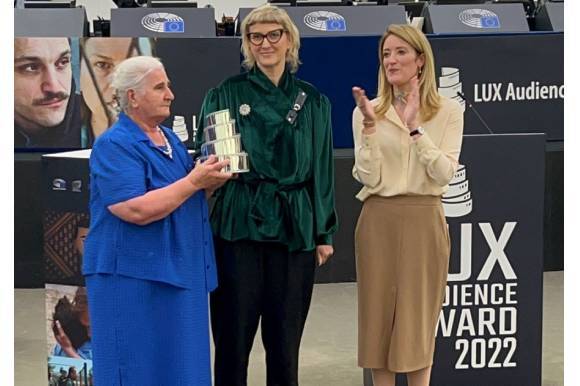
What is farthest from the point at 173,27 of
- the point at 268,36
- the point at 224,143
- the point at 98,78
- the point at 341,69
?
the point at 224,143

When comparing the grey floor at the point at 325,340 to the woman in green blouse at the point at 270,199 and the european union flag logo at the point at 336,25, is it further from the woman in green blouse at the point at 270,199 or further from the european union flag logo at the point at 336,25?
the european union flag logo at the point at 336,25

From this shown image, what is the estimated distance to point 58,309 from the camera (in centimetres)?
452

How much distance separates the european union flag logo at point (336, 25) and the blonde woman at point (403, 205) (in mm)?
3927

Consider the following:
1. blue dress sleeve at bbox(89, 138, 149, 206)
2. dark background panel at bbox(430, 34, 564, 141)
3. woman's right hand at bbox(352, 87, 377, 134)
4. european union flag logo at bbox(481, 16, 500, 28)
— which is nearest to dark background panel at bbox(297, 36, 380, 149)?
dark background panel at bbox(430, 34, 564, 141)

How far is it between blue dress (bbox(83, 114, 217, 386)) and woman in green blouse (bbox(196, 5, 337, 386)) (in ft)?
0.74

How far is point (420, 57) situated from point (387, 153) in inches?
14.0

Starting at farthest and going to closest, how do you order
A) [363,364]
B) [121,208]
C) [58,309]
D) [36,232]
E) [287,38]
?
[36,232], [58,309], [363,364], [287,38], [121,208]

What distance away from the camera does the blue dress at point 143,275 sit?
3.38 meters

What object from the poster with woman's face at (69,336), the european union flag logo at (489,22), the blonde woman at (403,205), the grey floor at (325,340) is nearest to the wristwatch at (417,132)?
the blonde woman at (403,205)

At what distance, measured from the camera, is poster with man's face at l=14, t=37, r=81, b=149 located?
6.83 meters

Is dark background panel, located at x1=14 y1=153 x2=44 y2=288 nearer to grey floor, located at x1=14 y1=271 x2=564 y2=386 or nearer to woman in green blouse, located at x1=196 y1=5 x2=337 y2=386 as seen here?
grey floor, located at x1=14 y1=271 x2=564 y2=386

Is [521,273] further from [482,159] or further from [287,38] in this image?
[287,38]

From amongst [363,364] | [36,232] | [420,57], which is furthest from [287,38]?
[36,232]

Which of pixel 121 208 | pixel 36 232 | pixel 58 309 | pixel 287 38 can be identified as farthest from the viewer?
pixel 36 232
